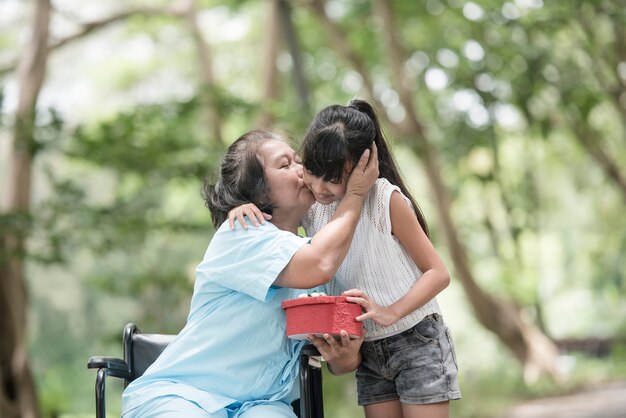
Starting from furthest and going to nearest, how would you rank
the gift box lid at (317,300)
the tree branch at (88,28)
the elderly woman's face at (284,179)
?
1. the tree branch at (88,28)
2. the elderly woman's face at (284,179)
3. the gift box lid at (317,300)

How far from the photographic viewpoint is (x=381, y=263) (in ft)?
8.15

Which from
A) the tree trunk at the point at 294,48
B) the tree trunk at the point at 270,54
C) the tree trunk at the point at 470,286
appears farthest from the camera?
the tree trunk at the point at 470,286

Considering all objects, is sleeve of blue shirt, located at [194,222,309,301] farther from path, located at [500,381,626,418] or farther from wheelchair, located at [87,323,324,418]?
path, located at [500,381,626,418]

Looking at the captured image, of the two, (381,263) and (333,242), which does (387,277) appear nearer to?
(381,263)

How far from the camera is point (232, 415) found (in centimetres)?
249

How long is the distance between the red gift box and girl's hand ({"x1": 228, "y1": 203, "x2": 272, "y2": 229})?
0.24 metres

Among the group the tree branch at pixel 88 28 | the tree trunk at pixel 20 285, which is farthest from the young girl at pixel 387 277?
the tree branch at pixel 88 28

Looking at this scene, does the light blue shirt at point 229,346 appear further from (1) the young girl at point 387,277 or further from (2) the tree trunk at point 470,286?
(2) the tree trunk at point 470,286

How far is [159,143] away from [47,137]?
0.85 m

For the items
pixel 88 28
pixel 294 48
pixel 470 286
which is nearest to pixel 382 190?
pixel 88 28

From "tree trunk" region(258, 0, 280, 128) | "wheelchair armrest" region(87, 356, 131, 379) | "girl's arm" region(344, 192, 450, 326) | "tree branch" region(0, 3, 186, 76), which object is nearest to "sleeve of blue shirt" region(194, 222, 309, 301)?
"girl's arm" region(344, 192, 450, 326)

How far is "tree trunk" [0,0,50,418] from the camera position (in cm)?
680

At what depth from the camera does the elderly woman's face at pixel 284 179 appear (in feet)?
8.29

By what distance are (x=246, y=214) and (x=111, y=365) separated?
558 mm
